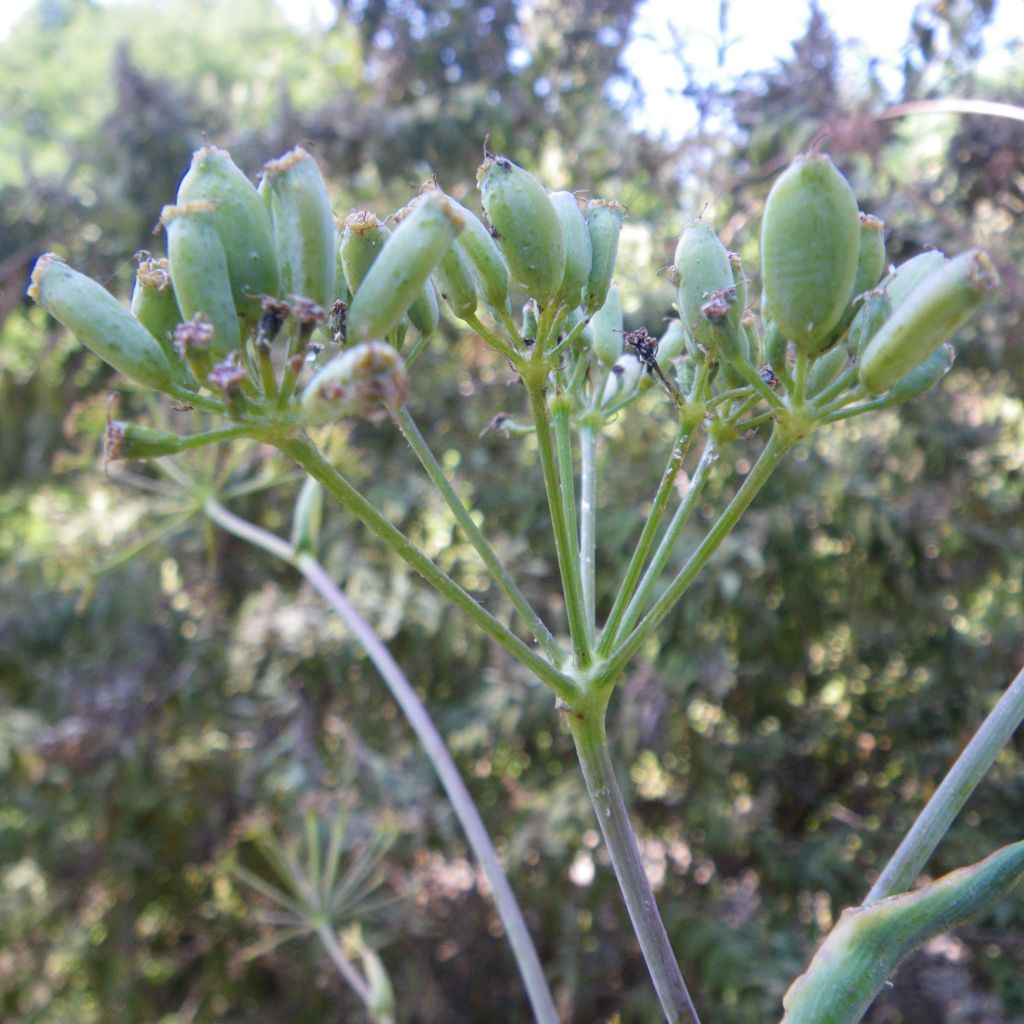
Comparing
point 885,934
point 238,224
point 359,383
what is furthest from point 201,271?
point 885,934

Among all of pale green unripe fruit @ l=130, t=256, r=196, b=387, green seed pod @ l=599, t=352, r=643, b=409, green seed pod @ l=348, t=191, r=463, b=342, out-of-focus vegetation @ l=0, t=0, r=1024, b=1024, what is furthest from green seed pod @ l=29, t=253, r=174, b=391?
out-of-focus vegetation @ l=0, t=0, r=1024, b=1024

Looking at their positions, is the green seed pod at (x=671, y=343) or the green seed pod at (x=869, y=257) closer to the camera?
the green seed pod at (x=869, y=257)

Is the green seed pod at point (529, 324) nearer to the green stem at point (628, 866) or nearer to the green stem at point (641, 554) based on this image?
the green stem at point (641, 554)

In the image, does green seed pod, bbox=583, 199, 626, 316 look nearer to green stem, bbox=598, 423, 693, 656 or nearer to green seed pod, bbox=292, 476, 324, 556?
green stem, bbox=598, 423, 693, 656

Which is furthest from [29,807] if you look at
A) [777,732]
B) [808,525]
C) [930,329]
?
[930,329]

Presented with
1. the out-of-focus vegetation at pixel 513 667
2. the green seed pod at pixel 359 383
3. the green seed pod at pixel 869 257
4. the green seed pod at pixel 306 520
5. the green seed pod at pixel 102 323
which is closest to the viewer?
the green seed pod at pixel 359 383

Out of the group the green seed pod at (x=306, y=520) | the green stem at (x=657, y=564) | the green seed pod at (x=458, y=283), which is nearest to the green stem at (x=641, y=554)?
the green stem at (x=657, y=564)

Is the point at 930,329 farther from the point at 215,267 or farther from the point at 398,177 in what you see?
the point at 398,177
